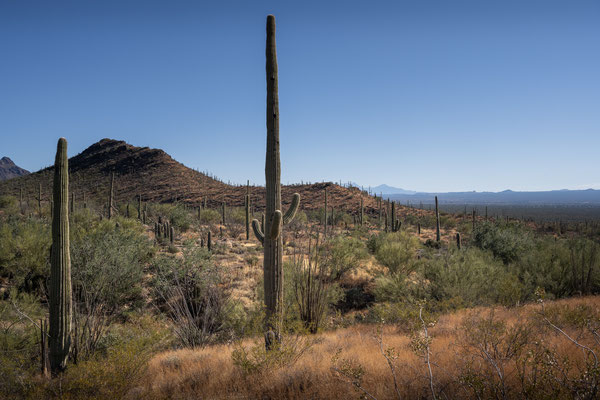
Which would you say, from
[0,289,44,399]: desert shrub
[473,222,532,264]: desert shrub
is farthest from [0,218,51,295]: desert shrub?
[473,222,532,264]: desert shrub

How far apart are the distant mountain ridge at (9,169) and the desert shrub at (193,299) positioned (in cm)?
19724

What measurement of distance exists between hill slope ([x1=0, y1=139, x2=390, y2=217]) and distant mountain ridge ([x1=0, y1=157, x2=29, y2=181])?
123m

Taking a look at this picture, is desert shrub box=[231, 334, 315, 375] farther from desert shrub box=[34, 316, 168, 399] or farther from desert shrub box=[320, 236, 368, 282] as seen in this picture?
desert shrub box=[320, 236, 368, 282]

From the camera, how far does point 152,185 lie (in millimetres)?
57250

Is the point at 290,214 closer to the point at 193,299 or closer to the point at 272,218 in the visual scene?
the point at 272,218

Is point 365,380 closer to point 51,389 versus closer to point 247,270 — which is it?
point 51,389

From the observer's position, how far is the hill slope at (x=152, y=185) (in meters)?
51.9

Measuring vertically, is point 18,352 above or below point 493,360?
below

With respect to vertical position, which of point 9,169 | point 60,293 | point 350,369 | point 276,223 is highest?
point 9,169

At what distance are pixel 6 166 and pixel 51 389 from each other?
223 meters

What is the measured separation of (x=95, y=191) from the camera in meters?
53.5

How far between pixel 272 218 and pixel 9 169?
721ft

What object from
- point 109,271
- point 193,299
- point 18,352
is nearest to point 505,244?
point 193,299

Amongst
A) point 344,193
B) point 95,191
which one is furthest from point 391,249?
point 95,191
